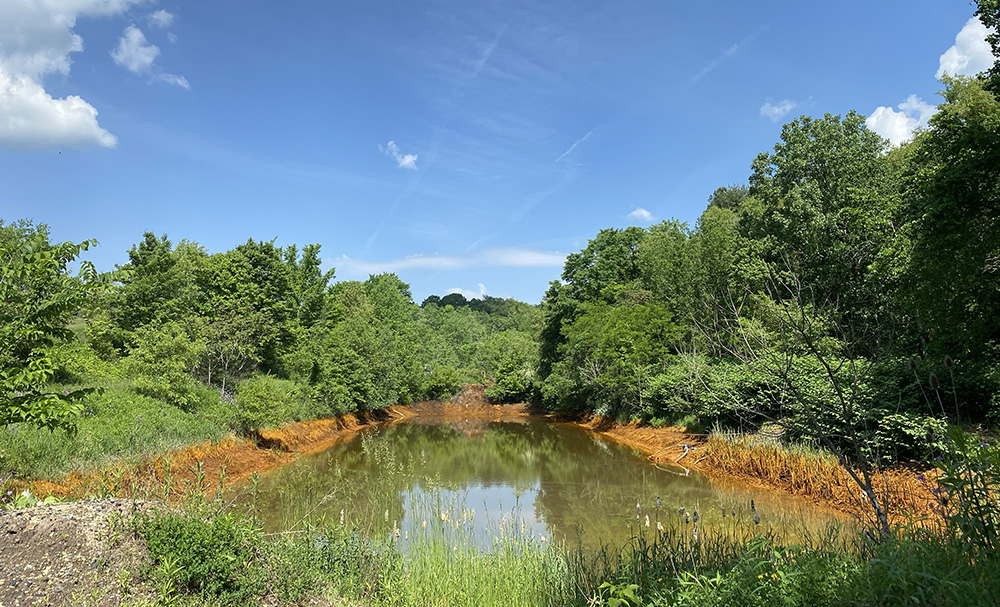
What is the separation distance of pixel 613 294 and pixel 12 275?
28167 mm

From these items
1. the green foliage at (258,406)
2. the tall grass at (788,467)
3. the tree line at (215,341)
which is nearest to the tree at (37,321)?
the tree line at (215,341)

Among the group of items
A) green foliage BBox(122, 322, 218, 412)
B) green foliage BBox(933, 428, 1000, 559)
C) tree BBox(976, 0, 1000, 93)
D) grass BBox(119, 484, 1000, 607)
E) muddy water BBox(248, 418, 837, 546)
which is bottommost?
muddy water BBox(248, 418, 837, 546)

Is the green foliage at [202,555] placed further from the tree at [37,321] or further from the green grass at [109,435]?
the green grass at [109,435]

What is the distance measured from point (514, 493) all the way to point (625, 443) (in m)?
10.1

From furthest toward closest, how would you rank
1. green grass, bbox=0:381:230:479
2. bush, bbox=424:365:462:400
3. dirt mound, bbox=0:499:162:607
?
bush, bbox=424:365:462:400
green grass, bbox=0:381:230:479
dirt mound, bbox=0:499:162:607

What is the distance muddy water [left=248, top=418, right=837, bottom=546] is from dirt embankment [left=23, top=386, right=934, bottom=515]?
699 millimetres

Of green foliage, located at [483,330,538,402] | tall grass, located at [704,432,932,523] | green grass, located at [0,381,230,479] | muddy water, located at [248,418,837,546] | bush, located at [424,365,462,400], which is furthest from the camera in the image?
bush, located at [424,365,462,400]

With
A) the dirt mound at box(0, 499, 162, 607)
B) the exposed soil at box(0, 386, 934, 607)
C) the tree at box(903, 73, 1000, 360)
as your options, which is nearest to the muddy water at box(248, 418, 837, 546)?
the exposed soil at box(0, 386, 934, 607)

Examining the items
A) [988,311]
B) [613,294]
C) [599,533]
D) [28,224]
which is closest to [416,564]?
[599,533]

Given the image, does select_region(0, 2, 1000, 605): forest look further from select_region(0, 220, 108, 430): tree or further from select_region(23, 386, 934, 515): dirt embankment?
select_region(23, 386, 934, 515): dirt embankment

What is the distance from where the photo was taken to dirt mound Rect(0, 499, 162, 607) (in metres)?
3.90

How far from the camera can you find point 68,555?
→ 4.27 metres

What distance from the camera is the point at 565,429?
28.2m

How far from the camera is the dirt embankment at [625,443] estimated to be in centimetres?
680
